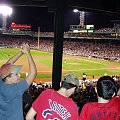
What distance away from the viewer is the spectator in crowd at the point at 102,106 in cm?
262

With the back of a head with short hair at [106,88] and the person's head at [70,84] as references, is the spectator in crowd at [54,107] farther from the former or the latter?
the back of a head with short hair at [106,88]

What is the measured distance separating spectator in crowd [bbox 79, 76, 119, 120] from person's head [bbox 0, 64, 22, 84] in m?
0.79

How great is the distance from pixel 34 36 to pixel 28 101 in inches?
2778

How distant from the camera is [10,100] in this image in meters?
2.81

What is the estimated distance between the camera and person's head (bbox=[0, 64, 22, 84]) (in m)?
2.89

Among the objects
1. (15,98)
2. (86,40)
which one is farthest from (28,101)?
(86,40)

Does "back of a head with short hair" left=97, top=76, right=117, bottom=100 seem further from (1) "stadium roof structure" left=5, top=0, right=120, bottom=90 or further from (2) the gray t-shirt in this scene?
(1) "stadium roof structure" left=5, top=0, right=120, bottom=90

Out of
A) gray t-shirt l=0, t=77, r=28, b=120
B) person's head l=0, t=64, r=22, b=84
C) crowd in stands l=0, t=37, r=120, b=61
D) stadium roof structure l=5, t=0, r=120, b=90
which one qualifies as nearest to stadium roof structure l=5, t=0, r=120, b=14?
stadium roof structure l=5, t=0, r=120, b=90

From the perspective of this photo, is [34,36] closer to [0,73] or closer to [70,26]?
[70,26]

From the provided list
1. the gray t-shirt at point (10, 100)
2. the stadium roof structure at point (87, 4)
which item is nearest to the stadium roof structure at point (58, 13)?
the stadium roof structure at point (87, 4)

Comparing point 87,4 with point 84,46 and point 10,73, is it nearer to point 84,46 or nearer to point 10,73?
point 10,73

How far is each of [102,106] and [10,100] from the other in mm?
913

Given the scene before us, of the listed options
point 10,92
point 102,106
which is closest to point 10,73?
point 10,92

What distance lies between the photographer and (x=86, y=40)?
200 ft
